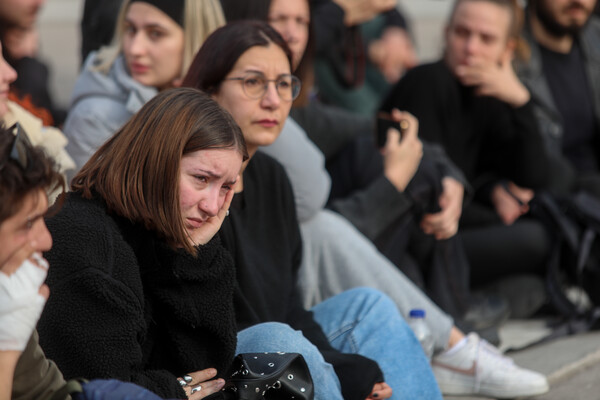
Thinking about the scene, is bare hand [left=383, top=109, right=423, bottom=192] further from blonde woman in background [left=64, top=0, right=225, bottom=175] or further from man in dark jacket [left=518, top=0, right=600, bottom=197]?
man in dark jacket [left=518, top=0, right=600, bottom=197]

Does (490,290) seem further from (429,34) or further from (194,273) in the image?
(429,34)

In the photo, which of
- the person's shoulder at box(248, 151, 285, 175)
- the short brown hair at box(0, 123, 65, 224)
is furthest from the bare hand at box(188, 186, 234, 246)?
the person's shoulder at box(248, 151, 285, 175)

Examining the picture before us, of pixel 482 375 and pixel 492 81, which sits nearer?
pixel 482 375

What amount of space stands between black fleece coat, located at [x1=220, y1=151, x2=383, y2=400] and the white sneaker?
650mm

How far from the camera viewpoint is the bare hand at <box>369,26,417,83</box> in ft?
21.9

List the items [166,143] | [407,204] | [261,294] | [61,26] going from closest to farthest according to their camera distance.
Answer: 1. [166,143]
2. [261,294]
3. [407,204]
4. [61,26]

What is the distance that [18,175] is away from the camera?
1.87 metres

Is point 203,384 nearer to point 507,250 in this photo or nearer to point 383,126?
point 383,126

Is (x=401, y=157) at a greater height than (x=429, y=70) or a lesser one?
lesser

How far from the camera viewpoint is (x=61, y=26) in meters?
7.95

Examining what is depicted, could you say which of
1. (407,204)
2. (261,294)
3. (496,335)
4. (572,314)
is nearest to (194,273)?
(261,294)

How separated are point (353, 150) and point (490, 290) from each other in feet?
3.56

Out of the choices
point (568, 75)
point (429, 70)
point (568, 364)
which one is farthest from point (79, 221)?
point (568, 75)

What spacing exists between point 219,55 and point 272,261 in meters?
0.69
